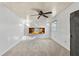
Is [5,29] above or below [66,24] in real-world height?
below

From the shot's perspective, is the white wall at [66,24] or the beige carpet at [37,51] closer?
the beige carpet at [37,51]

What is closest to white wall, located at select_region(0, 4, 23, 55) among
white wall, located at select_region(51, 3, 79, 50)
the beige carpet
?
the beige carpet

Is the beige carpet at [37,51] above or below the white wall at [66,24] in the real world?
below

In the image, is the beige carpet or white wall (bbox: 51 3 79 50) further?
white wall (bbox: 51 3 79 50)

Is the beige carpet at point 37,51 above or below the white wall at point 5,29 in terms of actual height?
below

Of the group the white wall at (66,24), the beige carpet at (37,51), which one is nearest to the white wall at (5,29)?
the beige carpet at (37,51)

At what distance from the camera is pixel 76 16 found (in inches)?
103

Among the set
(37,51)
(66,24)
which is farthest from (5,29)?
(66,24)

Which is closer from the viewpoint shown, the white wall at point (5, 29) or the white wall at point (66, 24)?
the white wall at point (5, 29)

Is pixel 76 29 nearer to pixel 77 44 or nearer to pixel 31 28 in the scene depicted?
pixel 77 44

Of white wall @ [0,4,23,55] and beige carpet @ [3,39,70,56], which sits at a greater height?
white wall @ [0,4,23,55]

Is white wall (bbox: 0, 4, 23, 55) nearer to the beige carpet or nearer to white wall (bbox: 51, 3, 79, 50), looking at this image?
the beige carpet

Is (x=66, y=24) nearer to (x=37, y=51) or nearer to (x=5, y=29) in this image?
(x=37, y=51)

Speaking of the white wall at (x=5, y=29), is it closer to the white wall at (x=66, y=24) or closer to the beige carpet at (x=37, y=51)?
the beige carpet at (x=37, y=51)
